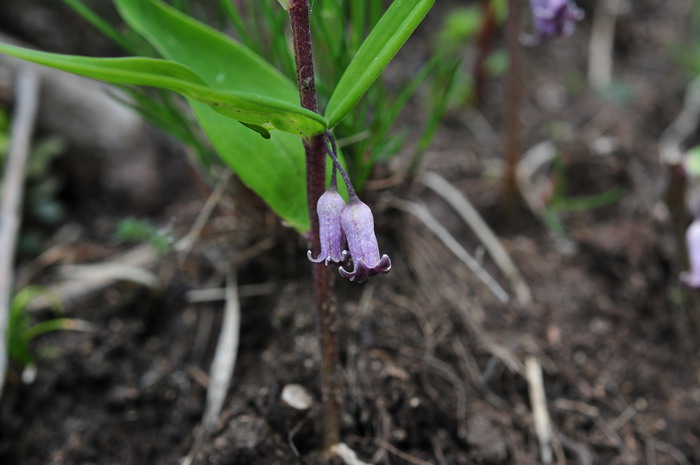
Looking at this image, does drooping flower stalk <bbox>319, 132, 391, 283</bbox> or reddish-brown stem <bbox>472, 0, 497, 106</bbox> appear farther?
reddish-brown stem <bbox>472, 0, 497, 106</bbox>

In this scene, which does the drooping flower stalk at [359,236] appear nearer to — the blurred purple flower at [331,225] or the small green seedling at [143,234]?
the blurred purple flower at [331,225]

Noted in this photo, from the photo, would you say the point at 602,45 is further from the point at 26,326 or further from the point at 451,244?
the point at 26,326

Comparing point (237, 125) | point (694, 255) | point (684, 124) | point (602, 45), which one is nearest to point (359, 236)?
point (237, 125)

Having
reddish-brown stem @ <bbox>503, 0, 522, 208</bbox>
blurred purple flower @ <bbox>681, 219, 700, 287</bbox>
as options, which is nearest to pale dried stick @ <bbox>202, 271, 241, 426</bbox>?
reddish-brown stem @ <bbox>503, 0, 522, 208</bbox>

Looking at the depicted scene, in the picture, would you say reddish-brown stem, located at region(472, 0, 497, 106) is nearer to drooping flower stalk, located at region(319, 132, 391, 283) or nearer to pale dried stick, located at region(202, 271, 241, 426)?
pale dried stick, located at region(202, 271, 241, 426)

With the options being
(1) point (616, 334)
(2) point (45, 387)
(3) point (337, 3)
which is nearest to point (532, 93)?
(1) point (616, 334)

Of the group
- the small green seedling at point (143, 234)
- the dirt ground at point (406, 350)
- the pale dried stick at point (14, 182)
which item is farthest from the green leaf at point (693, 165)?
the pale dried stick at point (14, 182)

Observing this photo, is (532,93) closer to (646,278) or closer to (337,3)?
(646,278)
